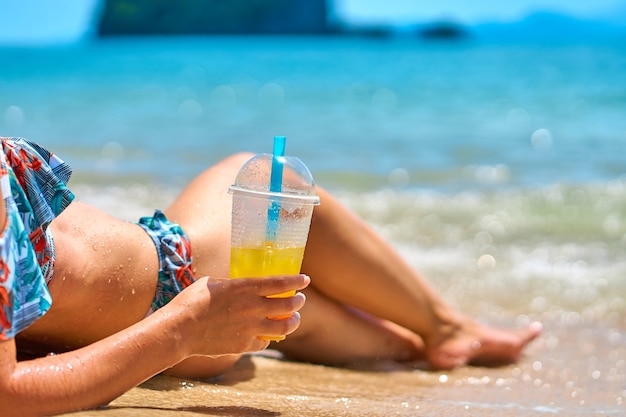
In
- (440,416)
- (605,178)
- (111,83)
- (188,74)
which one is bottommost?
(440,416)

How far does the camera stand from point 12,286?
1393 mm

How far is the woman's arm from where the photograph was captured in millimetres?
1513

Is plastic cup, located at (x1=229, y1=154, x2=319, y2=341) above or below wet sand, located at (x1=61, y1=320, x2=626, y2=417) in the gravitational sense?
above

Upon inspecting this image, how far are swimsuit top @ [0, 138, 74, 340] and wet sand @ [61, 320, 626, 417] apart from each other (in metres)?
0.24

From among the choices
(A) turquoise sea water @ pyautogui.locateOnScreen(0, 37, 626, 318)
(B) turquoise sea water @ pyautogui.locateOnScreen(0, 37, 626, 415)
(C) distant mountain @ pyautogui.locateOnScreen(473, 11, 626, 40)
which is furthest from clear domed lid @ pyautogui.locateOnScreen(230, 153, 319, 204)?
(C) distant mountain @ pyautogui.locateOnScreen(473, 11, 626, 40)

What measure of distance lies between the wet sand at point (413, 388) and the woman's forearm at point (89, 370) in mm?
Result: 50

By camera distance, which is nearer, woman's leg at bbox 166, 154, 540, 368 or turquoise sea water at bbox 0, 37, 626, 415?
woman's leg at bbox 166, 154, 540, 368

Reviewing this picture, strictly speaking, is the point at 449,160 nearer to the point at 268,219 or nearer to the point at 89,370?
the point at 268,219

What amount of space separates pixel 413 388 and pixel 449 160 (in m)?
5.69

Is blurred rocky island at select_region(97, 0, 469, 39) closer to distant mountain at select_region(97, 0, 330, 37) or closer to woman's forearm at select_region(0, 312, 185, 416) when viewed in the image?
distant mountain at select_region(97, 0, 330, 37)

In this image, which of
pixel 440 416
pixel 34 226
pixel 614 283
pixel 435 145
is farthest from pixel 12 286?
pixel 435 145

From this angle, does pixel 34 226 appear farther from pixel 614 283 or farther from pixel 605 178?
pixel 605 178

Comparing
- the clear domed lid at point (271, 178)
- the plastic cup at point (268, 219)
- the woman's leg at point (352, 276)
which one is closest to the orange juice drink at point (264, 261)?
the plastic cup at point (268, 219)

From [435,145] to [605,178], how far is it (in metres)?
2.54
